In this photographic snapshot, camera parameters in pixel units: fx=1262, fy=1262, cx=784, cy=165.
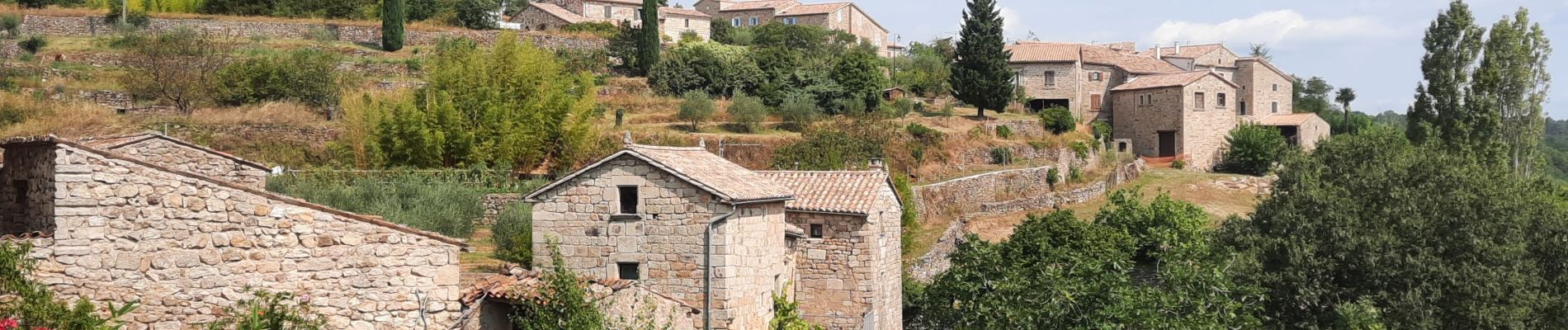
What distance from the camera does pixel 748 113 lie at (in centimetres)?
4669

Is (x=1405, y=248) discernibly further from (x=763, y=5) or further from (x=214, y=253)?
(x=763, y=5)

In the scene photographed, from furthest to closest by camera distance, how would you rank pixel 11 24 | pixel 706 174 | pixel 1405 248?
pixel 11 24, pixel 1405 248, pixel 706 174

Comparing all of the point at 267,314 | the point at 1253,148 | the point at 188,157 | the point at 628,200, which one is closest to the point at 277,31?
the point at 1253,148

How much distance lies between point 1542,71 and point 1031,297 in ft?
87.6

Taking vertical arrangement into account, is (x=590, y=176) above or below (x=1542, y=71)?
below

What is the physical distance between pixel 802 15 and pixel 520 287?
225ft

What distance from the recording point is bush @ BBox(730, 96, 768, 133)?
46.6m

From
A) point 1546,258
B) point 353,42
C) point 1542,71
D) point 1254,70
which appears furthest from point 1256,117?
point 353,42

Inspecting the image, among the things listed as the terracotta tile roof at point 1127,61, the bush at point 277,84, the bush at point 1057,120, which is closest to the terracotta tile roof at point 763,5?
the terracotta tile roof at point 1127,61

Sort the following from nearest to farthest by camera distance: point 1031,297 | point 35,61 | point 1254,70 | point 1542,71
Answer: point 1031,297 < point 1542,71 < point 35,61 < point 1254,70

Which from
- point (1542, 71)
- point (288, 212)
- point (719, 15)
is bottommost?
point (288, 212)

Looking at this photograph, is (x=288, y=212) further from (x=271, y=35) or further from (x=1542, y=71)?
(x=271, y=35)

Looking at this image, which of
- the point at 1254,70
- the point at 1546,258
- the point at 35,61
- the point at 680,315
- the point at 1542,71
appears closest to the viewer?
the point at 680,315

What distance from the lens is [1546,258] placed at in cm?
2583
